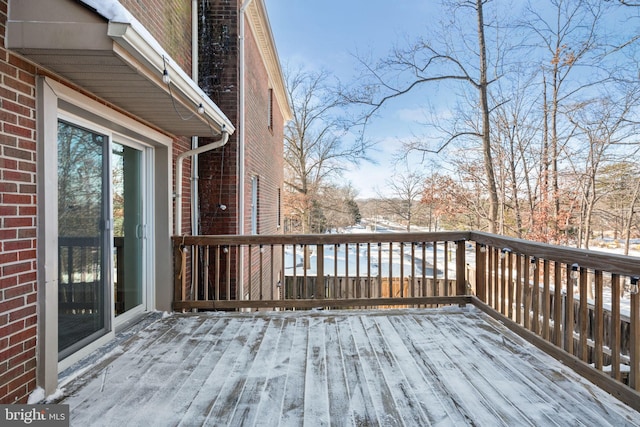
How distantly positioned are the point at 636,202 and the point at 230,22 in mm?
12859

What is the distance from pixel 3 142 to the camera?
180 cm

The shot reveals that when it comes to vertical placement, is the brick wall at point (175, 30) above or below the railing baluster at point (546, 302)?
above

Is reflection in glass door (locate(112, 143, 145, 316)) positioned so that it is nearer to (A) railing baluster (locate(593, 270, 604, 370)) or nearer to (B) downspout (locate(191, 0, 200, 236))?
(B) downspout (locate(191, 0, 200, 236))

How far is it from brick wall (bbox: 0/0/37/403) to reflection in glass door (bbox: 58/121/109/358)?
0.39 metres

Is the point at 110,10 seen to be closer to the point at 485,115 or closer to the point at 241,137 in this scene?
the point at 241,137

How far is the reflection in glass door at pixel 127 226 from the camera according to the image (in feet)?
10.3

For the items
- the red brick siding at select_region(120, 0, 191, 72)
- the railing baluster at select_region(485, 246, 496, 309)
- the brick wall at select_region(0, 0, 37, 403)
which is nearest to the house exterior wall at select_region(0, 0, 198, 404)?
the brick wall at select_region(0, 0, 37, 403)

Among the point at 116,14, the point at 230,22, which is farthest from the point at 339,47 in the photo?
the point at 116,14

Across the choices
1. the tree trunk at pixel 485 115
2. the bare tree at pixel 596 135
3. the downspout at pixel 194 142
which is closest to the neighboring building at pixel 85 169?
the downspout at pixel 194 142

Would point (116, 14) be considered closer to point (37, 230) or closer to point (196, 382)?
point (37, 230)

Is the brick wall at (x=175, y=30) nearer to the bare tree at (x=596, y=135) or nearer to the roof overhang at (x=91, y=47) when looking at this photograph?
the roof overhang at (x=91, y=47)

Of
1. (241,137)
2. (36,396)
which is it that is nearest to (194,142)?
(241,137)

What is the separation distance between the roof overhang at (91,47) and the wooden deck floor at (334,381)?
1.95m

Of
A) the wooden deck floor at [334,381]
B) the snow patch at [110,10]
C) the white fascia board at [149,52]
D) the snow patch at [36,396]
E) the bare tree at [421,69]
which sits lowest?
the wooden deck floor at [334,381]
